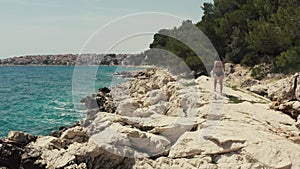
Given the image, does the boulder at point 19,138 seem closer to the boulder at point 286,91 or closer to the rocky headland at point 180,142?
the rocky headland at point 180,142

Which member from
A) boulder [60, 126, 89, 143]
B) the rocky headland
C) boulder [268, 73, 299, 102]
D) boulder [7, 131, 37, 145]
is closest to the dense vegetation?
boulder [268, 73, 299, 102]

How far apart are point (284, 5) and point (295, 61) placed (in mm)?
7793

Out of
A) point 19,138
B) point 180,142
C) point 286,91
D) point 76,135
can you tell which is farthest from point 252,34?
point 19,138

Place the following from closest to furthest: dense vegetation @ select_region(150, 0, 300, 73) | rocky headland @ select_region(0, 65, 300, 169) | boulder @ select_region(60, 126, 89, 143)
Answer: rocky headland @ select_region(0, 65, 300, 169) < boulder @ select_region(60, 126, 89, 143) < dense vegetation @ select_region(150, 0, 300, 73)

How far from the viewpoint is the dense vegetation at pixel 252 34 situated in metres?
25.3

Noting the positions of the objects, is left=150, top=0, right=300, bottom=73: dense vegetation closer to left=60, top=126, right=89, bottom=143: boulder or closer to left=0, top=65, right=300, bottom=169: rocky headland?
left=0, top=65, right=300, bottom=169: rocky headland

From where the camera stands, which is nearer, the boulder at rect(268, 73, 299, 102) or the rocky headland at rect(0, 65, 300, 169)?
the rocky headland at rect(0, 65, 300, 169)

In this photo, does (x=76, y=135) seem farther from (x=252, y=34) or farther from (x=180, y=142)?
(x=252, y=34)

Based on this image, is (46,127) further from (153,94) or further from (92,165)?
(92,165)

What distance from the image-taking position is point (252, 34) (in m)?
28.7

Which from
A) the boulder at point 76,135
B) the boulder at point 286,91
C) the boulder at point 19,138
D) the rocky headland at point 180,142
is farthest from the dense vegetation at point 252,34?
the boulder at point 19,138

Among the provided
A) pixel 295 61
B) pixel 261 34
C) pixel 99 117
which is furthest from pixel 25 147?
pixel 261 34

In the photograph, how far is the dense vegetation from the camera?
25.3 metres

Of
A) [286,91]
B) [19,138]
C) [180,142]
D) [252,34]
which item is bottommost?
[19,138]
